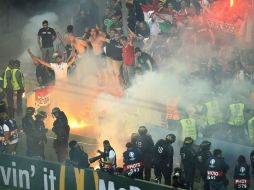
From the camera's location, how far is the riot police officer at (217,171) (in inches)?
635

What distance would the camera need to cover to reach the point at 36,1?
2898 centimetres

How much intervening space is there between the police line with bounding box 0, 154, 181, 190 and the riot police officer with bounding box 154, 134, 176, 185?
5.73ft

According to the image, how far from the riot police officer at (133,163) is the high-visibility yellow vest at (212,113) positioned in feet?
9.90

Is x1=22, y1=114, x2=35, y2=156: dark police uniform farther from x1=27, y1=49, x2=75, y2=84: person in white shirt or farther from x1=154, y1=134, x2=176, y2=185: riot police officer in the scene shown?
x1=27, y1=49, x2=75, y2=84: person in white shirt

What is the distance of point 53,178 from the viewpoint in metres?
16.6

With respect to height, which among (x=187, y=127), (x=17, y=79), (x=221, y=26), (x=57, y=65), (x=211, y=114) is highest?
(x=221, y=26)

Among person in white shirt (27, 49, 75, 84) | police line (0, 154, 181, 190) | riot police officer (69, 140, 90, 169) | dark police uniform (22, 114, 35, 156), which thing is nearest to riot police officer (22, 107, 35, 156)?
dark police uniform (22, 114, 35, 156)

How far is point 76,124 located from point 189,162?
19.6 ft

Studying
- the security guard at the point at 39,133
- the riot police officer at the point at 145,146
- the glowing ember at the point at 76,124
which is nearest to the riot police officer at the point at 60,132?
the security guard at the point at 39,133

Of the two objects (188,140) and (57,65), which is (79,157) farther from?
(57,65)

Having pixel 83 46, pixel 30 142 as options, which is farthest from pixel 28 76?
pixel 30 142

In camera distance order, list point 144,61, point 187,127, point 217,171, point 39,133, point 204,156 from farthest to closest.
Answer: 1. point 144,61
2. point 39,133
3. point 187,127
4. point 204,156
5. point 217,171

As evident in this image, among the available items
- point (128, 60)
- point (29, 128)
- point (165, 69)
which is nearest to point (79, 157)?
point (29, 128)

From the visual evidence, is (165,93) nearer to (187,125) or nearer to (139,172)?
(187,125)
